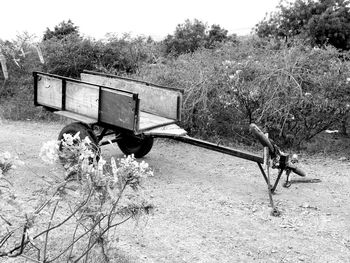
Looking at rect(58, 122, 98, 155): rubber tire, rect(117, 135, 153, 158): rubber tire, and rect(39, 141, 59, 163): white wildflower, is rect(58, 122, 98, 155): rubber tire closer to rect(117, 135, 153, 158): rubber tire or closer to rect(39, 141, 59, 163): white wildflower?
rect(117, 135, 153, 158): rubber tire

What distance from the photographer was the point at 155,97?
6.53 m

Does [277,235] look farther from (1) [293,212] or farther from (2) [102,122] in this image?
(2) [102,122]

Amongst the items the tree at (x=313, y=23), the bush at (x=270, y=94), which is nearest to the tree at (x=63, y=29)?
the tree at (x=313, y=23)

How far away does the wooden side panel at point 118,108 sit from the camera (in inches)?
216

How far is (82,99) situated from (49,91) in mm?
628

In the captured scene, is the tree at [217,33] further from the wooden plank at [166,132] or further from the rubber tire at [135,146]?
the wooden plank at [166,132]

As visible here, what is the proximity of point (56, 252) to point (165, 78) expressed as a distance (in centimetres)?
544

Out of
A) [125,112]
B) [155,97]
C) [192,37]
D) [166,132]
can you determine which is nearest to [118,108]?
[125,112]

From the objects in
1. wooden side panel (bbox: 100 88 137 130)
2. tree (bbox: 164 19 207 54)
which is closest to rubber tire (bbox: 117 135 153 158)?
wooden side panel (bbox: 100 88 137 130)

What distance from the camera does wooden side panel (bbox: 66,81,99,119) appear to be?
19.1 feet

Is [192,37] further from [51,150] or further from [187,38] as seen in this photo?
[51,150]

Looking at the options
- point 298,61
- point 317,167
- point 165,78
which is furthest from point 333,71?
point 165,78

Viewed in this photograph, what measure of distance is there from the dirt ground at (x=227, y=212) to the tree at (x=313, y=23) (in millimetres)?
7244

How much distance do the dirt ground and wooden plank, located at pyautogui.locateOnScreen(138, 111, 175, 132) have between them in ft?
2.27
